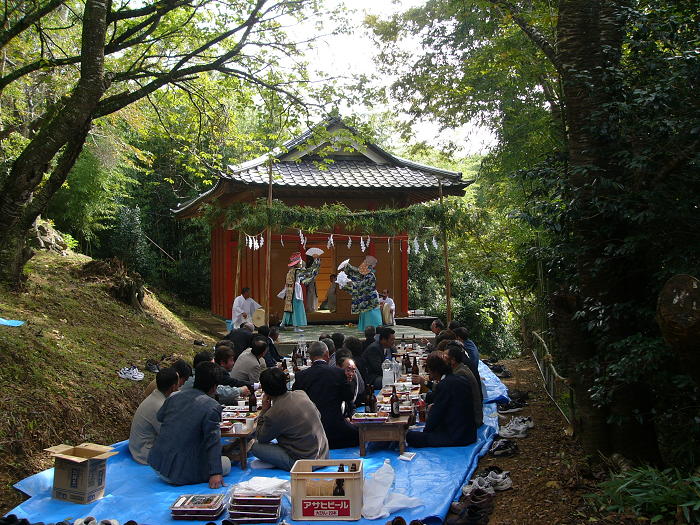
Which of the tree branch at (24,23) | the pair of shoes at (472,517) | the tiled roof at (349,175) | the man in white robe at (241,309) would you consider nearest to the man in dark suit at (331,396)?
the pair of shoes at (472,517)

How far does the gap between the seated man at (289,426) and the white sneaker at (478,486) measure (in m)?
1.46

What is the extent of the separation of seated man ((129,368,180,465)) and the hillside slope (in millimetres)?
953

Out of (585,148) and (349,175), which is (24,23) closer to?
(585,148)

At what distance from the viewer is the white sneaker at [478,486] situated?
5199 mm

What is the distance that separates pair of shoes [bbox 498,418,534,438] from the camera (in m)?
7.17

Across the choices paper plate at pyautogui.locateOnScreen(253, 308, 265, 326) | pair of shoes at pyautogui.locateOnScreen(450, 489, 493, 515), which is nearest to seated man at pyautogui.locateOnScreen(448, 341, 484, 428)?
pair of shoes at pyautogui.locateOnScreen(450, 489, 493, 515)

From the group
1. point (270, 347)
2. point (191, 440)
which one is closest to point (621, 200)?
point (191, 440)

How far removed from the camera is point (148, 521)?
4703 mm

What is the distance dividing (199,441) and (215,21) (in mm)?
6090

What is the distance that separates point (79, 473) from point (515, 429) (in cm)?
484

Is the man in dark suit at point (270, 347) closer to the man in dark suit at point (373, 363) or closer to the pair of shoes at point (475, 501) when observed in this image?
the man in dark suit at point (373, 363)

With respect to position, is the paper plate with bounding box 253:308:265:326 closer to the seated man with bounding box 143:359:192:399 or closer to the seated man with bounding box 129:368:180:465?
the seated man with bounding box 143:359:192:399

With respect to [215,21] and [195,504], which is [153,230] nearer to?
[215,21]

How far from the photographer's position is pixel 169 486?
214 inches
